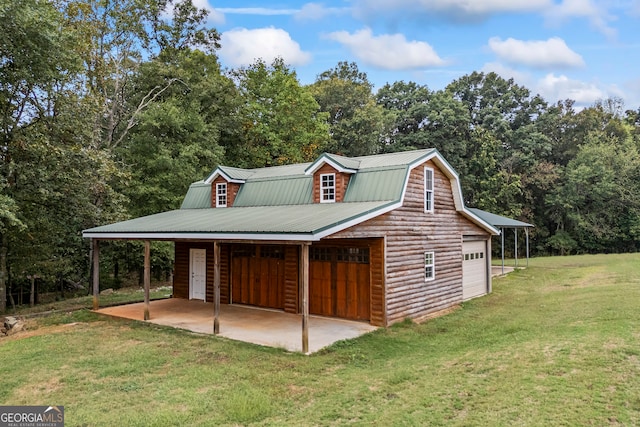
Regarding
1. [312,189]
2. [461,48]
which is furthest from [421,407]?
[461,48]

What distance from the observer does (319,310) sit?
12.7 metres

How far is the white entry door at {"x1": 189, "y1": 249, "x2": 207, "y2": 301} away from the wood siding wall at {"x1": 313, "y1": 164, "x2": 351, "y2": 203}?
16.8 ft

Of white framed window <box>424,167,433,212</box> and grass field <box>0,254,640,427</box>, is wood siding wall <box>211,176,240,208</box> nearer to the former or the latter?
grass field <box>0,254,640,427</box>

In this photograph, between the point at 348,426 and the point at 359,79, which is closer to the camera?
the point at 348,426

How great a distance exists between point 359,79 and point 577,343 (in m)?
35.1

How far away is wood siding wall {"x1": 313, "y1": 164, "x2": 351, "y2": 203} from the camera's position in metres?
13.1

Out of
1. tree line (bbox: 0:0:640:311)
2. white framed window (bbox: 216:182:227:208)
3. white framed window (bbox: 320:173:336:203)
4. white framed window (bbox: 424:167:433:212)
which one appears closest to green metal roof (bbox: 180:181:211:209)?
white framed window (bbox: 216:182:227:208)

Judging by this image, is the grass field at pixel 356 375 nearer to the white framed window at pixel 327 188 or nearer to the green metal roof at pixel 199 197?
the white framed window at pixel 327 188

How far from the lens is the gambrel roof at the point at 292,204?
9672mm

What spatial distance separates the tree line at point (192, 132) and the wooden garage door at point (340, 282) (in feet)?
28.9

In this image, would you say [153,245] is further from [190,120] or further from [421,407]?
[421,407]

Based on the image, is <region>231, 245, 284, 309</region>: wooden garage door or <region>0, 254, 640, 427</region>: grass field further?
<region>231, 245, 284, 309</region>: wooden garage door

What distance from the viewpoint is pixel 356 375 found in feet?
24.3

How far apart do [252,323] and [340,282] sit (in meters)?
2.82
